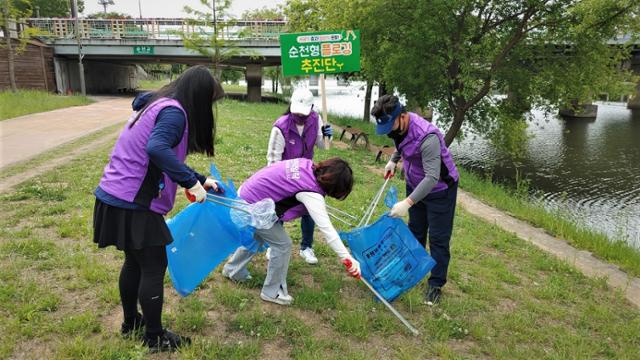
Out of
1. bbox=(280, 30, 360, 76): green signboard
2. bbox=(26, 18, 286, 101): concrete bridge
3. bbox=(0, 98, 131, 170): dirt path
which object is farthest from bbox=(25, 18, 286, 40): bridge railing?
bbox=(280, 30, 360, 76): green signboard

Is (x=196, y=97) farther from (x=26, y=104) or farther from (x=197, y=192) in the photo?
(x=26, y=104)

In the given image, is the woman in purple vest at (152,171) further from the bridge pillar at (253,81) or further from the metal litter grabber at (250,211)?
the bridge pillar at (253,81)

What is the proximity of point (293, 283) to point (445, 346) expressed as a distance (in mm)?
1323

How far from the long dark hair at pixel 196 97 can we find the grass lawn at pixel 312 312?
130 cm

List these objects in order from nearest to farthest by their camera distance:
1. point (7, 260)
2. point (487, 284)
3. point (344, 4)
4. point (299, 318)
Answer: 1. point (299, 318)
2. point (7, 260)
3. point (487, 284)
4. point (344, 4)

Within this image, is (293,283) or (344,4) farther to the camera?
(344,4)

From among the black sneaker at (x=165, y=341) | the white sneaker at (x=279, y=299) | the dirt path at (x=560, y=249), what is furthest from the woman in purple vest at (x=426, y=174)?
the dirt path at (x=560, y=249)

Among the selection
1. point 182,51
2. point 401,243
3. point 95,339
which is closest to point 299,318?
point 401,243

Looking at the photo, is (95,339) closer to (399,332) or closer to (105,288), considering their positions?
(105,288)

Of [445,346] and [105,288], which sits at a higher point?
[105,288]

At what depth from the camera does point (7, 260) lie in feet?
11.7

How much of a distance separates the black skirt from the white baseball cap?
5.69 feet

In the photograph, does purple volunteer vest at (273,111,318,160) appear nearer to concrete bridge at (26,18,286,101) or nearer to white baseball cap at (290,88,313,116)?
white baseball cap at (290,88,313,116)

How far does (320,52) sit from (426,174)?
15.4 feet
